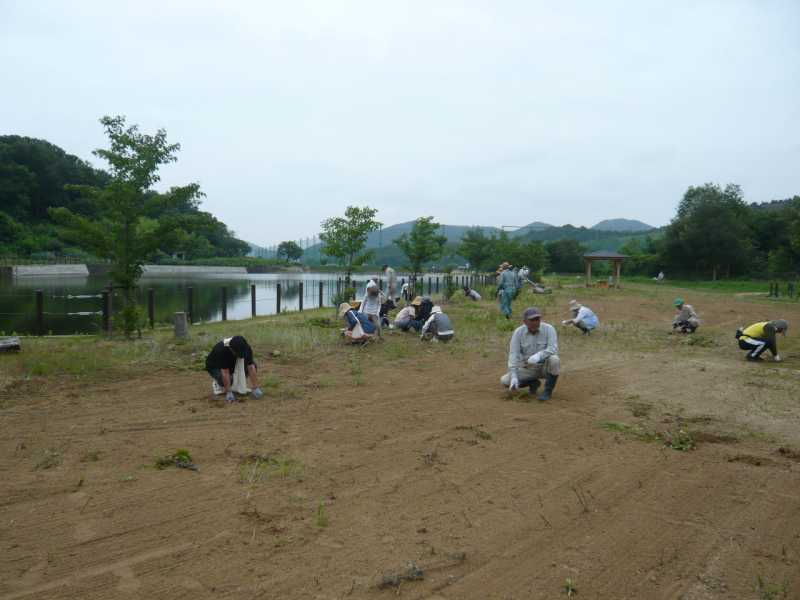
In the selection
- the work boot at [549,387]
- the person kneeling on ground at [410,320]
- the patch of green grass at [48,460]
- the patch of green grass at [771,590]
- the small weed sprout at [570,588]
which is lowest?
the small weed sprout at [570,588]

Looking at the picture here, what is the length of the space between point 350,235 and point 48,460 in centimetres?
1414

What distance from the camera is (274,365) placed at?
9086 mm

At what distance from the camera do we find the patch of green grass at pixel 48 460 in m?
4.59

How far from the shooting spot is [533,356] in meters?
6.88

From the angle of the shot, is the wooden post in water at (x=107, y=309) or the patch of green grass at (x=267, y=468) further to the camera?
the wooden post in water at (x=107, y=309)

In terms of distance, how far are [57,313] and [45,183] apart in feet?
182

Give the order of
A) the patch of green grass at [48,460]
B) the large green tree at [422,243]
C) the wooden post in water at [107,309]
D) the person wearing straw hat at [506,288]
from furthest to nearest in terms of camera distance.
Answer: the large green tree at [422,243] → the person wearing straw hat at [506,288] → the wooden post in water at [107,309] → the patch of green grass at [48,460]

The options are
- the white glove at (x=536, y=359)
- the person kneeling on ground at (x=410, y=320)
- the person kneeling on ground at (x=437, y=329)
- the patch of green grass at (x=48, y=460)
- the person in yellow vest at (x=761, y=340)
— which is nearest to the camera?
the patch of green grass at (x=48, y=460)

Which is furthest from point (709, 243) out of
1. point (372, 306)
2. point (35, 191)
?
point (35, 191)

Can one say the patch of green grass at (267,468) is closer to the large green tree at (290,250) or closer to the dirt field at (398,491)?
the dirt field at (398,491)

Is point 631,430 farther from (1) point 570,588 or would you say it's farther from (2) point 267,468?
(2) point 267,468

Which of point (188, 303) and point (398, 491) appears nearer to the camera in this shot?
point (398, 491)

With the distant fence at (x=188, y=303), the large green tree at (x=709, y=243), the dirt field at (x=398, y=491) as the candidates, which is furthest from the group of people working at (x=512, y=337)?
the large green tree at (x=709, y=243)

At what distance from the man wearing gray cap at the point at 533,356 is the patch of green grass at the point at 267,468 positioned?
3242 millimetres
